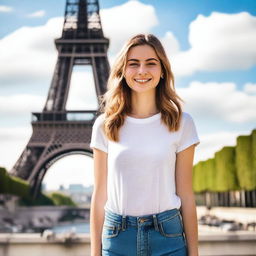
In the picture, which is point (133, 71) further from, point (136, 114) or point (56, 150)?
point (56, 150)

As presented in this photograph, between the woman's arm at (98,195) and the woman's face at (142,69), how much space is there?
40 centimetres

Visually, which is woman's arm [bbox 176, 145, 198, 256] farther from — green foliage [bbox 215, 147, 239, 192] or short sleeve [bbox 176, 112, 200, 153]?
green foliage [bbox 215, 147, 239, 192]

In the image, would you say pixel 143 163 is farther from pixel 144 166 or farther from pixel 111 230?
pixel 111 230

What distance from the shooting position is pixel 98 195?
246 cm

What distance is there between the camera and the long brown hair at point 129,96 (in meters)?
2.41

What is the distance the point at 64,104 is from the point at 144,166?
3692cm

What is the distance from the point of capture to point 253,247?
5137mm

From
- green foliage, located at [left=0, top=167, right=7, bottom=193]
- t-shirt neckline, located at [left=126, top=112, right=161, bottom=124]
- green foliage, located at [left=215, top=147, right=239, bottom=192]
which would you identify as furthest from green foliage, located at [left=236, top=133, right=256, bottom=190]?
t-shirt neckline, located at [left=126, top=112, right=161, bottom=124]

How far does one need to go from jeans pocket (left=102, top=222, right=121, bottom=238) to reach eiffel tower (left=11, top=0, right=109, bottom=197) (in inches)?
1343

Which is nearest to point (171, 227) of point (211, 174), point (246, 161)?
point (246, 161)

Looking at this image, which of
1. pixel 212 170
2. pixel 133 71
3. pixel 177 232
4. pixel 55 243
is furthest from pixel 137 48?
pixel 212 170

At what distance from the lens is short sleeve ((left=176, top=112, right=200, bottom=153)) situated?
7.93 feet

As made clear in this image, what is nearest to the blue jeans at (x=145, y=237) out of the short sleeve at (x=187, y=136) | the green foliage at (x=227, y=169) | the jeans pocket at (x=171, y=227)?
the jeans pocket at (x=171, y=227)

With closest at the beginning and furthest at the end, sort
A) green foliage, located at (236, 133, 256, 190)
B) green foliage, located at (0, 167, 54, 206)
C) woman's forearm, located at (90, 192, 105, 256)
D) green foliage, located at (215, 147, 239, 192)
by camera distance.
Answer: woman's forearm, located at (90, 192, 105, 256) → green foliage, located at (236, 133, 256, 190) → green foliage, located at (215, 147, 239, 192) → green foliage, located at (0, 167, 54, 206)
